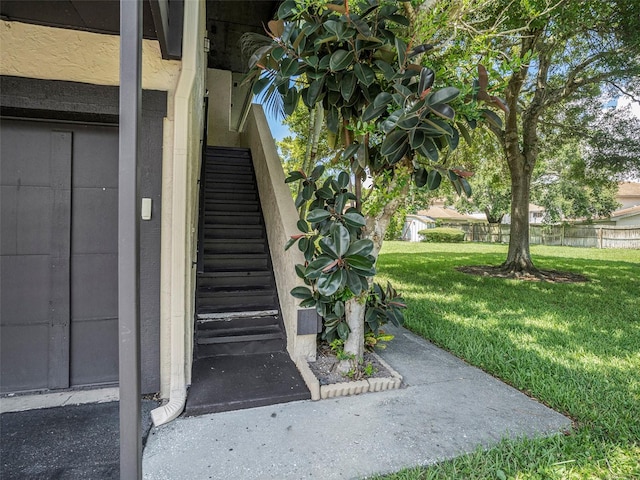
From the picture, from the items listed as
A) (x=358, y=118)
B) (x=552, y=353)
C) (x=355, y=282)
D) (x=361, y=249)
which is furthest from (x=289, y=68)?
(x=552, y=353)

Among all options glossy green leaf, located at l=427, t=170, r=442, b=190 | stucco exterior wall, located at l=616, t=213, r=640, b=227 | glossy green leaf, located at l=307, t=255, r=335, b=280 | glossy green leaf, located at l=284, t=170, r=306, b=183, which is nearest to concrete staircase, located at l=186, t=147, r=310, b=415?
glossy green leaf, located at l=307, t=255, r=335, b=280

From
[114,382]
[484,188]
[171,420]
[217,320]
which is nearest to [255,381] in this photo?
[171,420]

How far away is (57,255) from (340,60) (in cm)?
274

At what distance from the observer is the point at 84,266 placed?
118 inches

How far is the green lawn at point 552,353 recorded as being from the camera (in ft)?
7.00

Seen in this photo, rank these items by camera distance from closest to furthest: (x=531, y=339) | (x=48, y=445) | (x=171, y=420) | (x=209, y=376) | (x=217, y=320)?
(x=48, y=445), (x=171, y=420), (x=209, y=376), (x=217, y=320), (x=531, y=339)

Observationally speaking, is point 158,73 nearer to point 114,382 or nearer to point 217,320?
point 217,320

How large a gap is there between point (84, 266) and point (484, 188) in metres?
25.0

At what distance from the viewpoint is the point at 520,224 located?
9.38 meters

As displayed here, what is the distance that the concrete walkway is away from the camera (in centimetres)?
210

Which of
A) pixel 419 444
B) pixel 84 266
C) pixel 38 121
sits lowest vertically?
pixel 419 444

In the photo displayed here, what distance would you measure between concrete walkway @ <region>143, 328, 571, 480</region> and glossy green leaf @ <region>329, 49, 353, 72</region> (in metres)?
2.59

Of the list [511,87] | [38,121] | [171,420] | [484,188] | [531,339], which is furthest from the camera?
[484,188]

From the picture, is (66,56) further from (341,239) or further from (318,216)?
(341,239)
